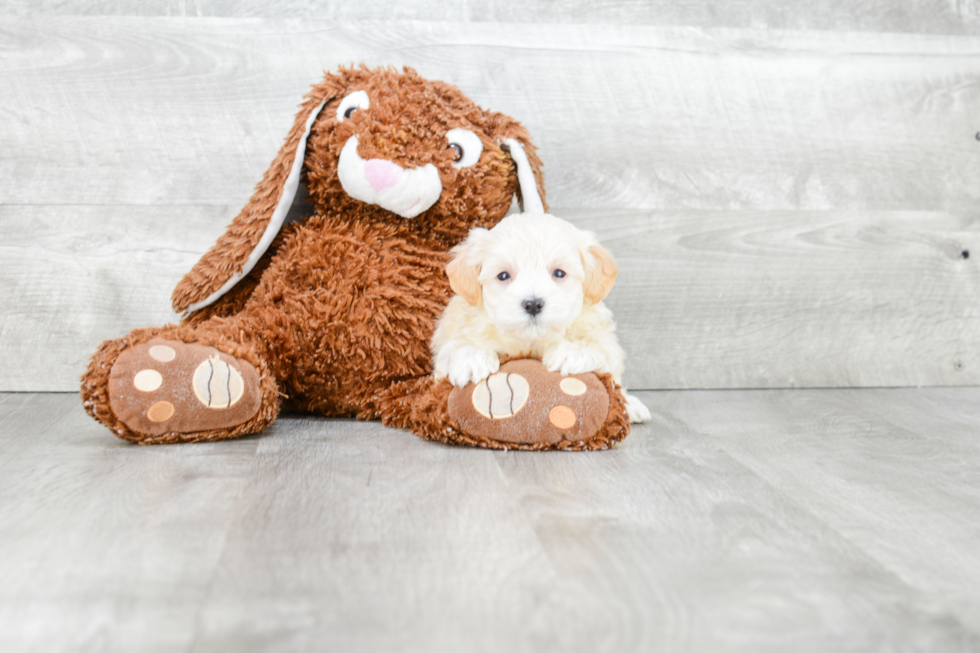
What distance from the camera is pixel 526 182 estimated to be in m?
1.06

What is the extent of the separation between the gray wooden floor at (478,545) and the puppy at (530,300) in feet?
0.36

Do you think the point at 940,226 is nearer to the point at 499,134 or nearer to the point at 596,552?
the point at 499,134

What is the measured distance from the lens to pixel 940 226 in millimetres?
1447

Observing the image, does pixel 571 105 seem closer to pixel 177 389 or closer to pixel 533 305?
pixel 533 305

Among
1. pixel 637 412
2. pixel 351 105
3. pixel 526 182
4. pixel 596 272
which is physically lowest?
pixel 637 412

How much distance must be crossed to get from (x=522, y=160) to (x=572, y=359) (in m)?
0.31

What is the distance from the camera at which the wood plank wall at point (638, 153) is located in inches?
49.4

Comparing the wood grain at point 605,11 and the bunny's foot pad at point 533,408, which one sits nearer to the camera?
the bunny's foot pad at point 533,408

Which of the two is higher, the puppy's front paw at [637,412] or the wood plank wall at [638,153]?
the wood plank wall at [638,153]

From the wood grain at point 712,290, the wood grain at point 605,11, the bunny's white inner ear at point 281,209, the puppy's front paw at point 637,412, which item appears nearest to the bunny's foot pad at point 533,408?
the puppy's front paw at point 637,412

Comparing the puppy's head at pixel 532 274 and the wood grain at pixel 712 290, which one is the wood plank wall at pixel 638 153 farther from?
the puppy's head at pixel 532 274

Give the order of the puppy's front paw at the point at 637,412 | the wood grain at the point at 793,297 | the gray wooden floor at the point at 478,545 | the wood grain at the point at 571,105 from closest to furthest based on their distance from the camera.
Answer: the gray wooden floor at the point at 478,545, the puppy's front paw at the point at 637,412, the wood grain at the point at 571,105, the wood grain at the point at 793,297

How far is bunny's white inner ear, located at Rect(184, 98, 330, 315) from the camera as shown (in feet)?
3.40

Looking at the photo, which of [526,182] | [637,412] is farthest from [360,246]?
[637,412]
